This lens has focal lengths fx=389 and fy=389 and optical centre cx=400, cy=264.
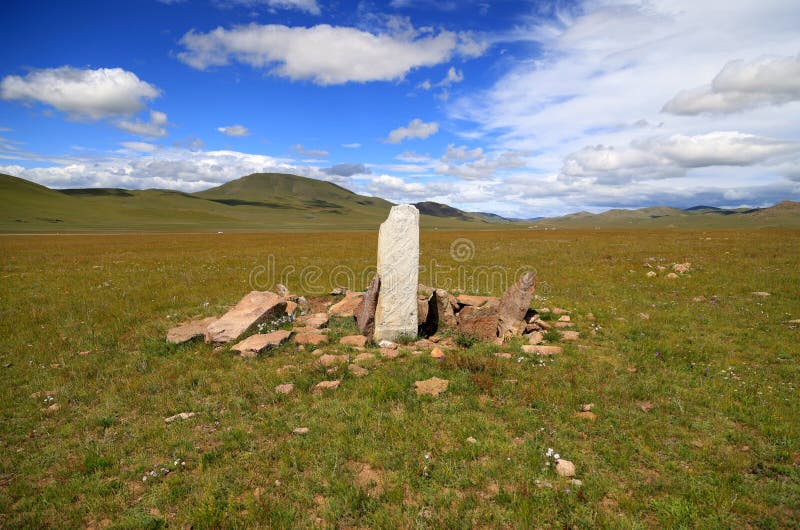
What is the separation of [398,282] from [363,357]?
9.65 feet

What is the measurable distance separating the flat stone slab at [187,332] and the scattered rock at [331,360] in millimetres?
5100

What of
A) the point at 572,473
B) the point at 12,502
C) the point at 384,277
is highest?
the point at 384,277

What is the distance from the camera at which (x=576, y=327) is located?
14227 mm

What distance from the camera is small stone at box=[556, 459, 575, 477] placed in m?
6.53

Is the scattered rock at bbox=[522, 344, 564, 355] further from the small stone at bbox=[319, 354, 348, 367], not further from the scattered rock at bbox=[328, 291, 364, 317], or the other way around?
the scattered rock at bbox=[328, 291, 364, 317]

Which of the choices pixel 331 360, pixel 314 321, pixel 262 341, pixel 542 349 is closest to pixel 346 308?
pixel 314 321

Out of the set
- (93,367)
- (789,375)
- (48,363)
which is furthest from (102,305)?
(789,375)

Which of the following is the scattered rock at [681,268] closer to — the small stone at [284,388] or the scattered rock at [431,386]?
the scattered rock at [431,386]

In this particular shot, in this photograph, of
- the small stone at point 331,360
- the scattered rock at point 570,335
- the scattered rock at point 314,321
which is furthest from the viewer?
the scattered rock at point 314,321

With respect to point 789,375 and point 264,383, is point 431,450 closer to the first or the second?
point 264,383

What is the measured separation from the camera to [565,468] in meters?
6.60

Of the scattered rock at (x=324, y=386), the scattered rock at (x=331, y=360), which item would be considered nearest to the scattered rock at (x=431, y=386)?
the scattered rock at (x=324, y=386)

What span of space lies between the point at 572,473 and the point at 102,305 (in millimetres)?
20639

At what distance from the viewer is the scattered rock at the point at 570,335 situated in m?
13.2
